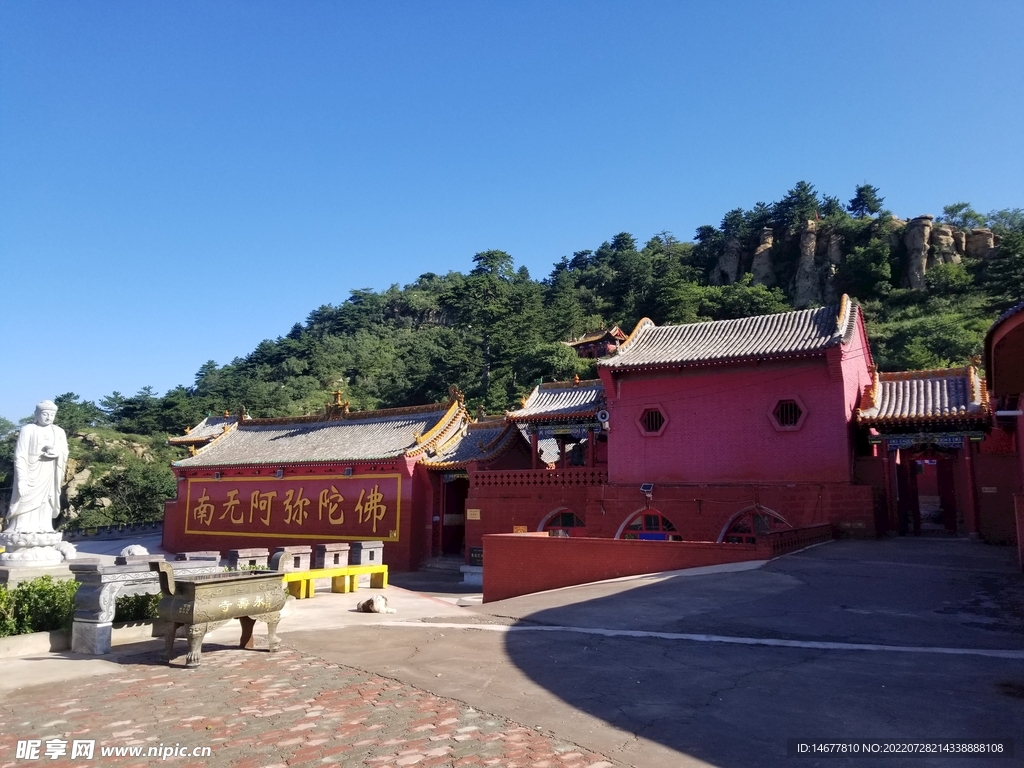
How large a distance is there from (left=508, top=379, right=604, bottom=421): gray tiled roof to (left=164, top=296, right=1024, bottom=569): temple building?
0.07 meters

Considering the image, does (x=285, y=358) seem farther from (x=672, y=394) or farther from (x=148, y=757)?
(x=148, y=757)

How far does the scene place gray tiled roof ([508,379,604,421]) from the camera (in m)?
20.3

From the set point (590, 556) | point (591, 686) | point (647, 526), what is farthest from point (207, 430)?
point (591, 686)

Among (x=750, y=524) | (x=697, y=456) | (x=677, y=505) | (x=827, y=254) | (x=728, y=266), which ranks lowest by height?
(x=750, y=524)

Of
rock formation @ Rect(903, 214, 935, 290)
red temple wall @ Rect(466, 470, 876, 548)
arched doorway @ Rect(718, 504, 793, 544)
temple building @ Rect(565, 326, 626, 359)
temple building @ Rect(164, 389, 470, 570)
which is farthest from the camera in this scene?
rock formation @ Rect(903, 214, 935, 290)

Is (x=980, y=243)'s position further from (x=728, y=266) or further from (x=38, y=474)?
(x=38, y=474)

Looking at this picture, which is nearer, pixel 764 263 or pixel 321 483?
pixel 321 483

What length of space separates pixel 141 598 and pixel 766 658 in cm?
644

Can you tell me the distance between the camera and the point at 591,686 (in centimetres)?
537

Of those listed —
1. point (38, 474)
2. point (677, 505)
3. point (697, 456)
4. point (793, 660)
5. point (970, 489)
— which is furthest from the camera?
point (697, 456)

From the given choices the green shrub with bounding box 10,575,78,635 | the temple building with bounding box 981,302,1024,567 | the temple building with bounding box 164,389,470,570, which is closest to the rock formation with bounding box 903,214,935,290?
the temple building with bounding box 164,389,470,570

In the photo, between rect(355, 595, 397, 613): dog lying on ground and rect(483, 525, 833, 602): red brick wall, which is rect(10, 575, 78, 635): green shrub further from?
rect(483, 525, 833, 602): red brick wall

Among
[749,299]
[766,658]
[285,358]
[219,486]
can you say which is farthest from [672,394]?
[285,358]

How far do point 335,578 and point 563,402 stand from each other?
34.0 ft
